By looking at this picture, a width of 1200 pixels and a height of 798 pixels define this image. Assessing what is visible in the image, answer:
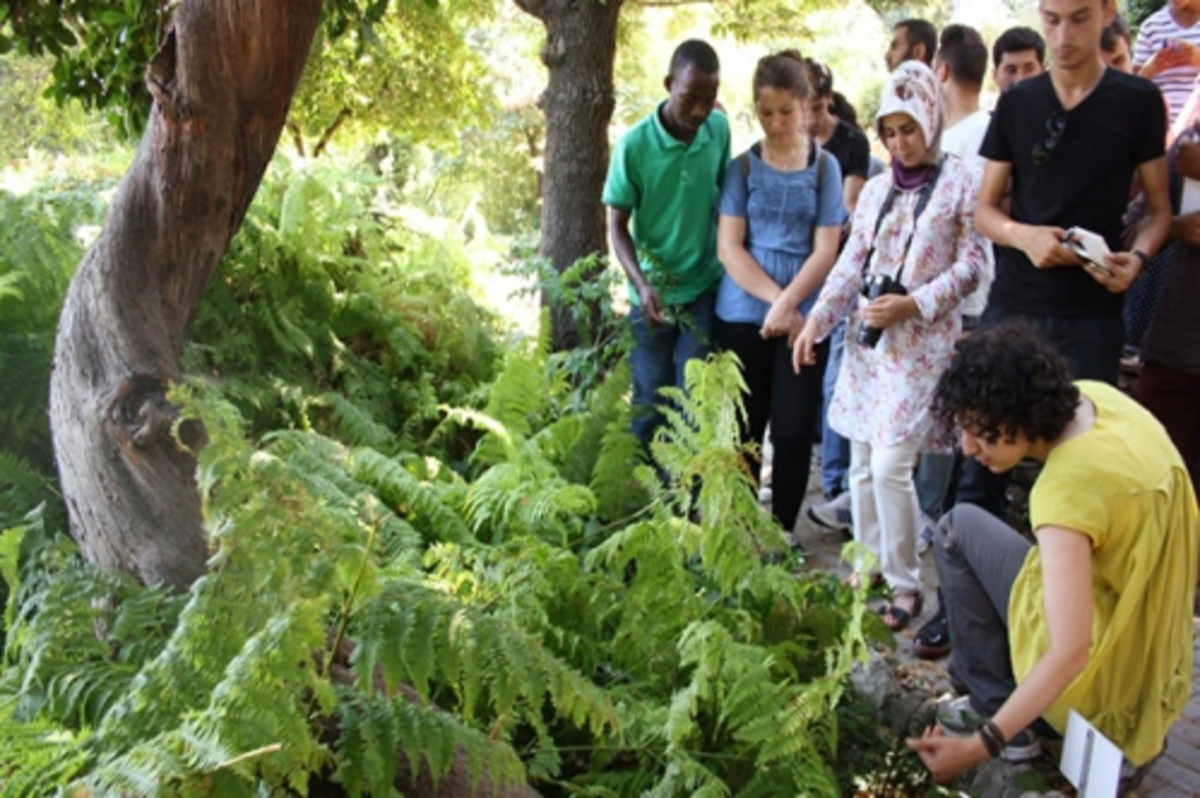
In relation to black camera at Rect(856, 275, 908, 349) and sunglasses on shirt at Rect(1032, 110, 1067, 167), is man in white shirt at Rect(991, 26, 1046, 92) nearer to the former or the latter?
sunglasses on shirt at Rect(1032, 110, 1067, 167)

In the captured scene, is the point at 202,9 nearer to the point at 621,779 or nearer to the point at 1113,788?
the point at 621,779

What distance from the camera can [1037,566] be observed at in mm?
2965

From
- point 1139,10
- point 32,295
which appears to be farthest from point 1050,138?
point 1139,10

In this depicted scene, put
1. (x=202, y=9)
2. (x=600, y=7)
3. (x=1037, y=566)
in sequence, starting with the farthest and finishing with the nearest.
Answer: (x=600, y=7) → (x=1037, y=566) → (x=202, y=9)

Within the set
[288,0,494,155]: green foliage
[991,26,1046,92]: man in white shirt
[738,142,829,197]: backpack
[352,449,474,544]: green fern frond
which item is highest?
[288,0,494,155]: green foliage

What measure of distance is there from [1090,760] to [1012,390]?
0.89 m

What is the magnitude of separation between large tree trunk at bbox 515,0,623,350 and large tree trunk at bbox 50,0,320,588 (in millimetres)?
2751

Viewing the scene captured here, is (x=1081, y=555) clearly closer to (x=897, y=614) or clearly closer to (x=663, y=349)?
(x=897, y=614)

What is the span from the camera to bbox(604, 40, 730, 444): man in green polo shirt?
4523 millimetres

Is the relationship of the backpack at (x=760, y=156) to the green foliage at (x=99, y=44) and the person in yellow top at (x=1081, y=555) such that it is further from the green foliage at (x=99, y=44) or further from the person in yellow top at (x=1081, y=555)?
the green foliage at (x=99, y=44)

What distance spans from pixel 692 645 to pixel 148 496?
1.35 meters

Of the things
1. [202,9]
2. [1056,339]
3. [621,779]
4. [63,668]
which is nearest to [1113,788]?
[621,779]

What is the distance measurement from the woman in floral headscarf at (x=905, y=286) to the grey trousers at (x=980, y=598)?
2.01ft

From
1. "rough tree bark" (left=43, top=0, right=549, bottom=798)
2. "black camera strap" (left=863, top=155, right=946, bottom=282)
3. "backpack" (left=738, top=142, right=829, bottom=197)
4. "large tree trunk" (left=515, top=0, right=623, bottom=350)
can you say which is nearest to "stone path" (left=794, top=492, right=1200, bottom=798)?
"black camera strap" (left=863, top=155, right=946, bottom=282)
